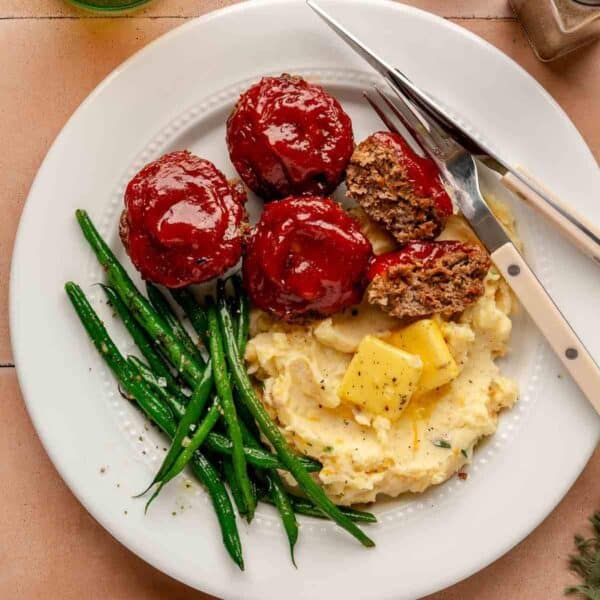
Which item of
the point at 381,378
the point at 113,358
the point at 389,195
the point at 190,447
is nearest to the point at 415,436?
the point at 381,378

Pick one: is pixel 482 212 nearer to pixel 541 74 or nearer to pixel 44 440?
pixel 541 74

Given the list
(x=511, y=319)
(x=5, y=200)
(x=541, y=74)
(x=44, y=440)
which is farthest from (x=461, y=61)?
(x=44, y=440)

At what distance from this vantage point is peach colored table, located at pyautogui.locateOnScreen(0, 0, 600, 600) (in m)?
4.80

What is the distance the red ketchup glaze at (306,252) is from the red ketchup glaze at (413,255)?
0.33 ft

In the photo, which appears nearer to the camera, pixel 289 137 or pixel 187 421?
pixel 289 137

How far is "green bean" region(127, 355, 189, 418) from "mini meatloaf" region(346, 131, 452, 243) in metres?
1.56

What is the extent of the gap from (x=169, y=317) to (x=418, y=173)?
1.68 metres

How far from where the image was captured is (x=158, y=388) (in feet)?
14.7

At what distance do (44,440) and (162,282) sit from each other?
1.15 m

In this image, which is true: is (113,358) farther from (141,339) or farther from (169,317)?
(169,317)

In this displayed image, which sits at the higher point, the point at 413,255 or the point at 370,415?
the point at 413,255

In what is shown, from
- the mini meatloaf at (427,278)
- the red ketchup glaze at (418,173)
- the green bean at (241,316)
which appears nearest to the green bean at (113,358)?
the green bean at (241,316)

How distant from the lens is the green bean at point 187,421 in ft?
14.2

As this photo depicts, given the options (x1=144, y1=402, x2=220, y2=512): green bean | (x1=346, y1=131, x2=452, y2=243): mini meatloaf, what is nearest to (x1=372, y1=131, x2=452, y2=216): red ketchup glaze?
(x1=346, y1=131, x2=452, y2=243): mini meatloaf
